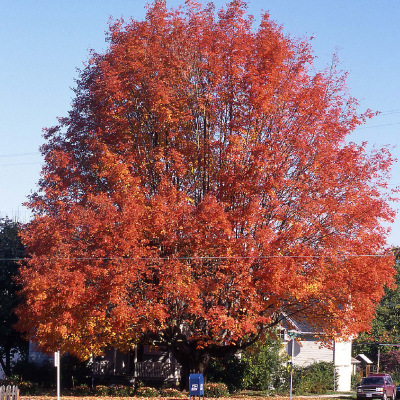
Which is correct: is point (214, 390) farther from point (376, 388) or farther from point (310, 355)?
point (310, 355)

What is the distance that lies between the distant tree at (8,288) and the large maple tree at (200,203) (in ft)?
39.9

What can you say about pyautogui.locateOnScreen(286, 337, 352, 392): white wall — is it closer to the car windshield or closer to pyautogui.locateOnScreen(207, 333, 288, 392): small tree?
the car windshield

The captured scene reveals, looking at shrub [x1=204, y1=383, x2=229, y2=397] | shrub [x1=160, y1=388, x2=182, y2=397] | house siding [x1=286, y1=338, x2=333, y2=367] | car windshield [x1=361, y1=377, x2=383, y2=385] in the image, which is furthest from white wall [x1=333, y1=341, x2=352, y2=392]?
shrub [x1=160, y1=388, x2=182, y2=397]

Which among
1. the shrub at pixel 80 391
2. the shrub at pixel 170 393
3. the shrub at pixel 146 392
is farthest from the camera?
the shrub at pixel 80 391

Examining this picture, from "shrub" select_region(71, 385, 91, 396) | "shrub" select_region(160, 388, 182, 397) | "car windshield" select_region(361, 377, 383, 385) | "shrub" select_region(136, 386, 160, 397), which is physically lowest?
"car windshield" select_region(361, 377, 383, 385)

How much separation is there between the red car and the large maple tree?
43.2 ft

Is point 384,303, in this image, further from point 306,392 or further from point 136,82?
point 136,82

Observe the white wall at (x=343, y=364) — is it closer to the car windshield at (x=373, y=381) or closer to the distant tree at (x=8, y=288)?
the car windshield at (x=373, y=381)

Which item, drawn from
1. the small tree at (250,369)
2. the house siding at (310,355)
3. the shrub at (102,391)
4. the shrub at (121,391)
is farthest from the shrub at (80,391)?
the house siding at (310,355)

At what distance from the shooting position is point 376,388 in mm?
37375

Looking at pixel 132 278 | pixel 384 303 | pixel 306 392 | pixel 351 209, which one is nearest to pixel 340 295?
pixel 351 209

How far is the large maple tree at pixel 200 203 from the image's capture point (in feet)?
76.8

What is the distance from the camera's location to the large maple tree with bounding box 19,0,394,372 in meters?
23.4

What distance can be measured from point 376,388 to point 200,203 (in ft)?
69.5
